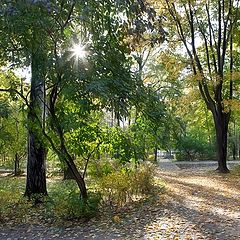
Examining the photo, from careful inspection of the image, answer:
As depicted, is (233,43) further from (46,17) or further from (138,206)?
(46,17)

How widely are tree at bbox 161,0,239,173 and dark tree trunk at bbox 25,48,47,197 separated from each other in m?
7.07

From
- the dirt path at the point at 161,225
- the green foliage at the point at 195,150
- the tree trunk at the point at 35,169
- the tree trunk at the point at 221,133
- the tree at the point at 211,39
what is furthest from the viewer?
the green foliage at the point at 195,150

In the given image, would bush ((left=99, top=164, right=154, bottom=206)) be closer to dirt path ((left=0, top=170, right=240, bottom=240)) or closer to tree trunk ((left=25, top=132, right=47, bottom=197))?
dirt path ((left=0, top=170, right=240, bottom=240))

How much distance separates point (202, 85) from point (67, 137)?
28.2 ft

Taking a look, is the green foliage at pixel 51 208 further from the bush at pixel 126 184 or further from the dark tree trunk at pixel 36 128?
the dark tree trunk at pixel 36 128

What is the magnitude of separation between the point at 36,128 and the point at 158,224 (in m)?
2.55

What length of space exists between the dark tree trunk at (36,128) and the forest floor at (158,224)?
1566 mm

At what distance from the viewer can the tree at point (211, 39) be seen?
494 inches

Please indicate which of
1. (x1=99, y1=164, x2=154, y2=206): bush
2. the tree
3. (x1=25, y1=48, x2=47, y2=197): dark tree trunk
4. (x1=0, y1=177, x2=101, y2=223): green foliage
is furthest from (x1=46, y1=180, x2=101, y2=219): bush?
the tree

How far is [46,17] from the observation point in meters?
4.19

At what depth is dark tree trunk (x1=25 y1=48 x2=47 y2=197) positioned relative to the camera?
4648mm

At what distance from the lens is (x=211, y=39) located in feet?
44.5

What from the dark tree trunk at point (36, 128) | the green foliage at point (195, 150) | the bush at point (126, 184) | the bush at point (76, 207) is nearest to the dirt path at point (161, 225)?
the bush at point (76, 207)

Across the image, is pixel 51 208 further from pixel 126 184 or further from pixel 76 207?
pixel 126 184
